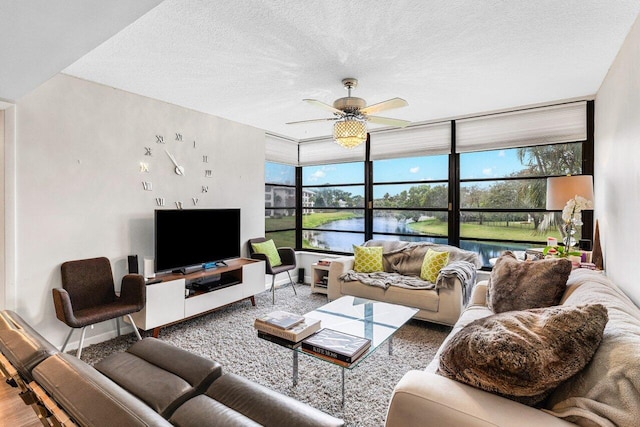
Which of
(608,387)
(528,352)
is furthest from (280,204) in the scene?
(608,387)

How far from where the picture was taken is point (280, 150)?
5391mm

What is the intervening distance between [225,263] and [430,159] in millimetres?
3234

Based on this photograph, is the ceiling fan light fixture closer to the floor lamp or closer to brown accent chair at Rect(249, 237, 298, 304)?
the floor lamp

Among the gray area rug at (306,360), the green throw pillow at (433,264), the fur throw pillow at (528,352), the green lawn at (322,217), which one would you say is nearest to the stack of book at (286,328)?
the gray area rug at (306,360)

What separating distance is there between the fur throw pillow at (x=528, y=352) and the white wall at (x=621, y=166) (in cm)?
125

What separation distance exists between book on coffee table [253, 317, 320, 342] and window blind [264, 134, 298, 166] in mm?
3357

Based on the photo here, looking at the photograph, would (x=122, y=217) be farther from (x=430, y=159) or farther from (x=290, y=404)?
(x=430, y=159)

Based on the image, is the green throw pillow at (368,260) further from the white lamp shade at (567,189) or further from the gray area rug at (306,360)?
the white lamp shade at (567,189)

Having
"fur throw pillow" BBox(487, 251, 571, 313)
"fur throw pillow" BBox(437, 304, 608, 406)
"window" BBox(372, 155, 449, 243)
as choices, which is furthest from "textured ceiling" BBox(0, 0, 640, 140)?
"fur throw pillow" BBox(437, 304, 608, 406)

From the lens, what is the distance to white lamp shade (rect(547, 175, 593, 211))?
283 cm

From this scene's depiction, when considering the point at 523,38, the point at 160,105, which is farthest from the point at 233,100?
the point at 523,38

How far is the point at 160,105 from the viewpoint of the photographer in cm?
365

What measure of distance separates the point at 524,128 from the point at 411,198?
1.68 metres

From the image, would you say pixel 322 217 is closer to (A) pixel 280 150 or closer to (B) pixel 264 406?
(A) pixel 280 150
